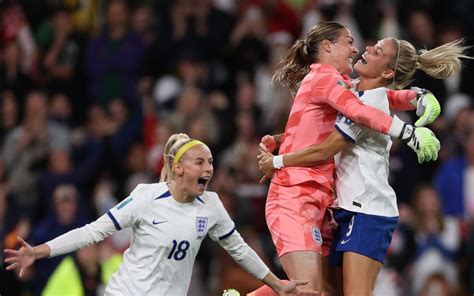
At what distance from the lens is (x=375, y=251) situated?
817 cm

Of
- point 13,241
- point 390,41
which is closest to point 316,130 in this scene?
point 390,41

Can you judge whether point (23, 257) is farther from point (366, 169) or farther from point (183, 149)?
point (366, 169)

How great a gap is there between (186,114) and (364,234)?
628cm

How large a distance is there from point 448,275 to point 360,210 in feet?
16.8

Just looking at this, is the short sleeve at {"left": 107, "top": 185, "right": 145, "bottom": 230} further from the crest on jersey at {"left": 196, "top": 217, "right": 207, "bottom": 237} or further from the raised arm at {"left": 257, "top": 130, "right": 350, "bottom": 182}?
the raised arm at {"left": 257, "top": 130, "right": 350, "bottom": 182}

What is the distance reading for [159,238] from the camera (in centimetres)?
826

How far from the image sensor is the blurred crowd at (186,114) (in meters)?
13.1

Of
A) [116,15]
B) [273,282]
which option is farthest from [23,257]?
[116,15]

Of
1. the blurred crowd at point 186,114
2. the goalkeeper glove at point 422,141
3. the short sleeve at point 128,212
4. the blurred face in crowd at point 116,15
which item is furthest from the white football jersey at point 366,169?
the blurred face in crowd at point 116,15

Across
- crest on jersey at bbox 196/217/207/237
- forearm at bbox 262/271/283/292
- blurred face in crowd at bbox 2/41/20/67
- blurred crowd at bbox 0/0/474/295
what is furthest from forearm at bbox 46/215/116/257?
blurred face in crowd at bbox 2/41/20/67

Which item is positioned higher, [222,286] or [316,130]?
[316,130]

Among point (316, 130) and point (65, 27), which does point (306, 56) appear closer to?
point (316, 130)

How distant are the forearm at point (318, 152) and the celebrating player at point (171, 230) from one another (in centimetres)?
54

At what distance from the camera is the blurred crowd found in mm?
13070
